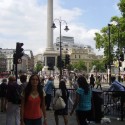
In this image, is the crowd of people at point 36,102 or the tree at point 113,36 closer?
the crowd of people at point 36,102

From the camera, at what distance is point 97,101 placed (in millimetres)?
12328

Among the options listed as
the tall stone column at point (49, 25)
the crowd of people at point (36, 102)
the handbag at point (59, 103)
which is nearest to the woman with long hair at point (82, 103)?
the crowd of people at point (36, 102)

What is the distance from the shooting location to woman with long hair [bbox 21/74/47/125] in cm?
777

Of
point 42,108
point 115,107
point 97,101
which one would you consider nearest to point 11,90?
point 97,101

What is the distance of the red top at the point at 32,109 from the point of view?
7785 mm

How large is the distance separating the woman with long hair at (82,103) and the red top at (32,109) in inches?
80.1

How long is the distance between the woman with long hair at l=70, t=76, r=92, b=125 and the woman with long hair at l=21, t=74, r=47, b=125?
6.31 ft

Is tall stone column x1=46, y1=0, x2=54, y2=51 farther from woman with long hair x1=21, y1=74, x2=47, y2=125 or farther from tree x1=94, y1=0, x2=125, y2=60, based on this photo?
woman with long hair x1=21, y1=74, x2=47, y2=125

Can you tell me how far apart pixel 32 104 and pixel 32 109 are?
0.30ft

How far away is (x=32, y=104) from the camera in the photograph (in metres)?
7.80

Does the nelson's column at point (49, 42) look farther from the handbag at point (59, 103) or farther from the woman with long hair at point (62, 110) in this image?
the handbag at point (59, 103)

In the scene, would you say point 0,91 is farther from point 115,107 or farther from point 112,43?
point 112,43

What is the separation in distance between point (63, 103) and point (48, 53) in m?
92.7

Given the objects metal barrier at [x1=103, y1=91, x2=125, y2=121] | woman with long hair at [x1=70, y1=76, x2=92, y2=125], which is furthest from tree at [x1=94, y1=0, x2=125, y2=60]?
woman with long hair at [x1=70, y1=76, x2=92, y2=125]
